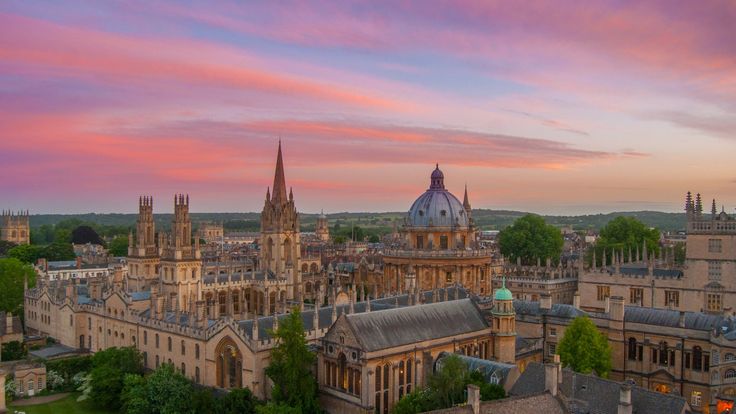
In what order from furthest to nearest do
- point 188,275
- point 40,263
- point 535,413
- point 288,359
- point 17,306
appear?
point 40,263, point 17,306, point 188,275, point 288,359, point 535,413

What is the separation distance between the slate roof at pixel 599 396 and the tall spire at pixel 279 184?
5690 centimetres

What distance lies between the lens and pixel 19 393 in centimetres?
5653

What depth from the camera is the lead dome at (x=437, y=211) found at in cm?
7588

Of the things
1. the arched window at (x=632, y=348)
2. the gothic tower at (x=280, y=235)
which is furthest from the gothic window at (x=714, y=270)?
the gothic tower at (x=280, y=235)

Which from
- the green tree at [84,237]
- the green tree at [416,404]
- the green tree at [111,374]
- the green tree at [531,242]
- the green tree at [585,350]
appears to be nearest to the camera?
the green tree at [416,404]

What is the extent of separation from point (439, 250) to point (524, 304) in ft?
60.4

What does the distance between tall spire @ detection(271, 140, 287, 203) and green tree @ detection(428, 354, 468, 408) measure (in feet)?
185

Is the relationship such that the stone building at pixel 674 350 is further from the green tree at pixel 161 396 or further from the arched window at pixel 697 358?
the green tree at pixel 161 396

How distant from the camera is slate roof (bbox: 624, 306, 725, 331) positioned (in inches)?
1807

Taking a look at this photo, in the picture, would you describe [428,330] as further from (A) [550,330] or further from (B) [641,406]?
(B) [641,406]

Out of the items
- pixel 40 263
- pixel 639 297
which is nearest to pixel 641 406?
pixel 639 297

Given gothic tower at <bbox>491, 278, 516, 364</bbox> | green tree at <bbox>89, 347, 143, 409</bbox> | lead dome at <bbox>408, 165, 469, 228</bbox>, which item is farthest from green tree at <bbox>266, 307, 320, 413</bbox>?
lead dome at <bbox>408, 165, 469, 228</bbox>

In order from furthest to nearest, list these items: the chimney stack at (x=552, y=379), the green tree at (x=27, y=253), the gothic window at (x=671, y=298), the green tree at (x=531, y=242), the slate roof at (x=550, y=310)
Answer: the green tree at (x=27, y=253)
the green tree at (x=531, y=242)
the gothic window at (x=671, y=298)
the slate roof at (x=550, y=310)
the chimney stack at (x=552, y=379)

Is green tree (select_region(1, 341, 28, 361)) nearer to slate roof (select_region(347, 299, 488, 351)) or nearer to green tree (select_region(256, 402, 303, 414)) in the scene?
green tree (select_region(256, 402, 303, 414))
